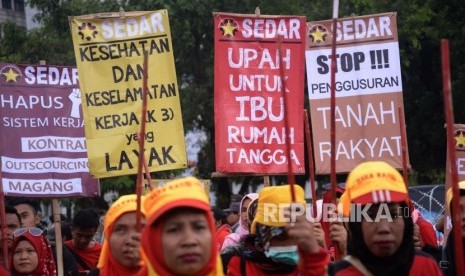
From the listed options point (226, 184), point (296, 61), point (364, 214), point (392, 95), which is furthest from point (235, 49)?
point (226, 184)

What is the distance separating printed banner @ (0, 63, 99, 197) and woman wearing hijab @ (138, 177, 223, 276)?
645cm

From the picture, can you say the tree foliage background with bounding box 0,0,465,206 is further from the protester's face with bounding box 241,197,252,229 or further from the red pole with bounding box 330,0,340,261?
the red pole with bounding box 330,0,340,261

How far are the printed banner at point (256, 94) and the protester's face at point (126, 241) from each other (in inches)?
149

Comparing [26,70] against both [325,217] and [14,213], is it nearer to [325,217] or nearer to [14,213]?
[14,213]

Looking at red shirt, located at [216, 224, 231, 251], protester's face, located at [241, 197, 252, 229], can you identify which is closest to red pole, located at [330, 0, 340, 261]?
protester's face, located at [241, 197, 252, 229]

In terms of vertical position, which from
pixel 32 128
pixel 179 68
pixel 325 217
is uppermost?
pixel 179 68

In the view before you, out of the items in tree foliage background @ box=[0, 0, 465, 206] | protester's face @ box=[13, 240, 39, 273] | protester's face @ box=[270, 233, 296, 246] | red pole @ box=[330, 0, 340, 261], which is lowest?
protester's face @ box=[13, 240, 39, 273]

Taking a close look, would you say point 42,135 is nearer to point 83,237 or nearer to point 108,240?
point 83,237

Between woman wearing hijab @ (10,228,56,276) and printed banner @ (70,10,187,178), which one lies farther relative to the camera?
printed banner @ (70,10,187,178)

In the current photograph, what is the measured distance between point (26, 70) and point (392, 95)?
3.78 m

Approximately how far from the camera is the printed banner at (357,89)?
33.1 ft

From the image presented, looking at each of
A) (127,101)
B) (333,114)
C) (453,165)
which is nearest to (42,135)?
(127,101)

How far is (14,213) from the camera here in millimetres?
8828

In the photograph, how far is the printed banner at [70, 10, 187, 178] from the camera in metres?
9.90
